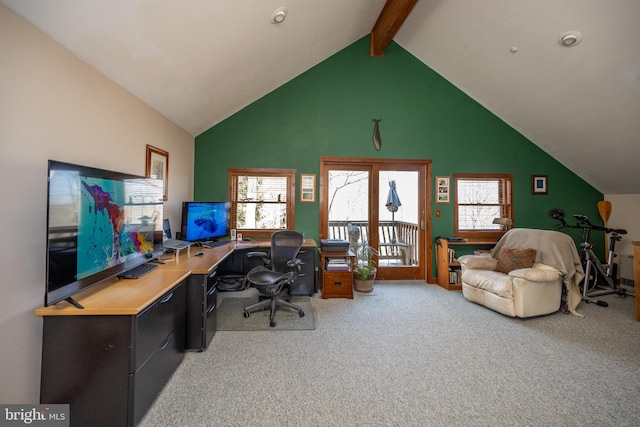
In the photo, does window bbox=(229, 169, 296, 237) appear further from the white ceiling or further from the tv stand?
the tv stand

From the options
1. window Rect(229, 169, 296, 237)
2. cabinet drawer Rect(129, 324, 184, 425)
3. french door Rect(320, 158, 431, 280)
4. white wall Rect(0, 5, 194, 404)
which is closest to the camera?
white wall Rect(0, 5, 194, 404)

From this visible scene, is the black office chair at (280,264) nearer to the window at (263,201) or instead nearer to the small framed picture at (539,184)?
the window at (263,201)

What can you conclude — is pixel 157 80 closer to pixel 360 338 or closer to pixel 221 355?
pixel 221 355

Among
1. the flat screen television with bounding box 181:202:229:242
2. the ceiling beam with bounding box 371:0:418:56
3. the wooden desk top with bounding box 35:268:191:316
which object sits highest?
the ceiling beam with bounding box 371:0:418:56

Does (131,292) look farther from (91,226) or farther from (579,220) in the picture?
A: (579,220)

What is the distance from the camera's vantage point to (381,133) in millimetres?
4453

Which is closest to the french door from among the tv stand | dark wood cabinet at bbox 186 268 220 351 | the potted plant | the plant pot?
the potted plant

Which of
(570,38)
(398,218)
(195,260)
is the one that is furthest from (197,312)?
(570,38)

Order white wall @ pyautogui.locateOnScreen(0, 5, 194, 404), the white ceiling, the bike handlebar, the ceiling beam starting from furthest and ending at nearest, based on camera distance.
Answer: the bike handlebar → the ceiling beam → the white ceiling → white wall @ pyautogui.locateOnScreen(0, 5, 194, 404)

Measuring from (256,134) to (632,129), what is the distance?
516cm

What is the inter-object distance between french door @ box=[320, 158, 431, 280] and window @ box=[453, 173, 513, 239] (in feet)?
1.99

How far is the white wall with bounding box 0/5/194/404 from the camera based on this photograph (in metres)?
1.36

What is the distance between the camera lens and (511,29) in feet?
10.5

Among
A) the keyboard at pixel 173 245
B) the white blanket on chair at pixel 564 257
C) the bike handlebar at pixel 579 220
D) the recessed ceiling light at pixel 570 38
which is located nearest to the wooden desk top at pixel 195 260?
the keyboard at pixel 173 245
